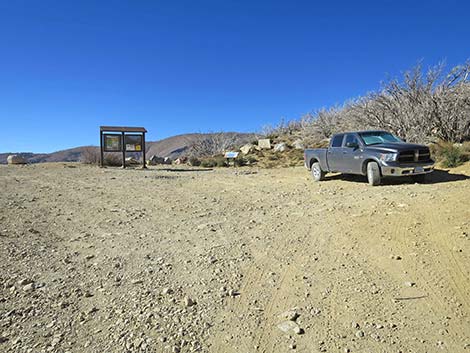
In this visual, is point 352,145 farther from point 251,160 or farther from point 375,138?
point 251,160

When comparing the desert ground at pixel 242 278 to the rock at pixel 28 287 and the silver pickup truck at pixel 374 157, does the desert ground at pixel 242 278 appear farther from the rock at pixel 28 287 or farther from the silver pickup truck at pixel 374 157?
the silver pickup truck at pixel 374 157

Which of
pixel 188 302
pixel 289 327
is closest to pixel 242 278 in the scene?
pixel 188 302

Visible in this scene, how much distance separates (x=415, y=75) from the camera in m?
16.9

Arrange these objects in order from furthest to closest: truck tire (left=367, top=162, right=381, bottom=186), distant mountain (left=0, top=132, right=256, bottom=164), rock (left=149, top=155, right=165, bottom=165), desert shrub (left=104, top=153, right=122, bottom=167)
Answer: distant mountain (left=0, top=132, right=256, bottom=164), rock (left=149, top=155, right=165, bottom=165), desert shrub (left=104, top=153, right=122, bottom=167), truck tire (left=367, top=162, right=381, bottom=186)

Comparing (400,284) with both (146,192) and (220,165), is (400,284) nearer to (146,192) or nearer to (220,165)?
(146,192)

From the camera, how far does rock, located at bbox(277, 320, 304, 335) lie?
3.02 m

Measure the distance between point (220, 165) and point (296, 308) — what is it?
20.5m

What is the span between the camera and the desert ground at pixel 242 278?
117 inches

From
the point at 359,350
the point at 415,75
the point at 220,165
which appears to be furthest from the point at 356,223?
the point at 220,165

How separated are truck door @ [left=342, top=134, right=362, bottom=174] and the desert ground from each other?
9.43ft

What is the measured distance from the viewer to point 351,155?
35.6 ft

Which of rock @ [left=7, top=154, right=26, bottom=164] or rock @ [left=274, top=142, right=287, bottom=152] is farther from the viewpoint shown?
rock @ [left=274, top=142, right=287, bottom=152]

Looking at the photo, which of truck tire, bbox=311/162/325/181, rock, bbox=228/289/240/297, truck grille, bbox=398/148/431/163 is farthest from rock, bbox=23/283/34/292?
truck tire, bbox=311/162/325/181

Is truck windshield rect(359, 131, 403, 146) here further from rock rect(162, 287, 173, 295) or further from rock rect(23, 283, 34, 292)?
rock rect(23, 283, 34, 292)
